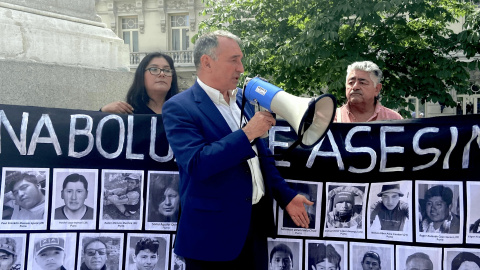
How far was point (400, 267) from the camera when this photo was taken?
2.94 m

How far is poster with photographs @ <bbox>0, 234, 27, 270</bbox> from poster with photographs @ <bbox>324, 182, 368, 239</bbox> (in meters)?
1.65

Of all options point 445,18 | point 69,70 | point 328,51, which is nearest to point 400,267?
point 69,70

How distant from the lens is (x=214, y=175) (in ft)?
7.91

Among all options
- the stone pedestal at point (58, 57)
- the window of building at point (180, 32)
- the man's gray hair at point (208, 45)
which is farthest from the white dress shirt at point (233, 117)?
the window of building at point (180, 32)

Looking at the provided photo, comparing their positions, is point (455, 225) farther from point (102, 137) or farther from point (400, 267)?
point (102, 137)

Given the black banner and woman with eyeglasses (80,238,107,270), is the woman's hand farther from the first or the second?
woman with eyeglasses (80,238,107,270)

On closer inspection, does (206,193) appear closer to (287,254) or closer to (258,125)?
(258,125)

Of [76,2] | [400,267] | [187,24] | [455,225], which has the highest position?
[187,24]

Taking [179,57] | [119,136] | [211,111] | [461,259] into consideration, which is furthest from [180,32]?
[211,111]

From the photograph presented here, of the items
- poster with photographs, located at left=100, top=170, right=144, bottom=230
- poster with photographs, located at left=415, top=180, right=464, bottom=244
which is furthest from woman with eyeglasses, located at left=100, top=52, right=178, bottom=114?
poster with photographs, located at left=415, top=180, right=464, bottom=244

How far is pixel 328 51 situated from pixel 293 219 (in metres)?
7.93

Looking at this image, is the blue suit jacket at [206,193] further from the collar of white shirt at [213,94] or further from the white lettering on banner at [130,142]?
the white lettering on banner at [130,142]

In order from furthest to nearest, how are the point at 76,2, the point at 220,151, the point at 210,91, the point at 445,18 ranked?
the point at 445,18
the point at 76,2
the point at 210,91
the point at 220,151

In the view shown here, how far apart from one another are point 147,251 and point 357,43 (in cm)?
865
